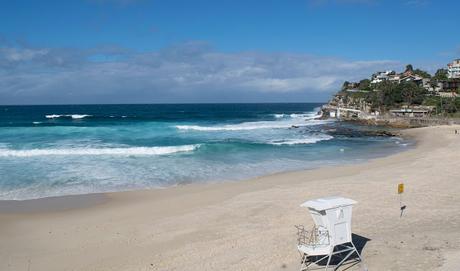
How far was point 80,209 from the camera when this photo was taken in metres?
14.5

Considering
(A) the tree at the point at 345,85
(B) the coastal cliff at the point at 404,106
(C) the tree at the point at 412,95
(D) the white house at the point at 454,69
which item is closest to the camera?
(B) the coastal cliff at the point at 404,106

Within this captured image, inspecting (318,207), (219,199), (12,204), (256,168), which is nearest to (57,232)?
(12,204)

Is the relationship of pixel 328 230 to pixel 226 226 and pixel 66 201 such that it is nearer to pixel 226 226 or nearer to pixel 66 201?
pixel 226 226

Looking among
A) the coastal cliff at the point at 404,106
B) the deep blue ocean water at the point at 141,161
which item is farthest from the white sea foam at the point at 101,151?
the coastal cliff at the point at 404,106

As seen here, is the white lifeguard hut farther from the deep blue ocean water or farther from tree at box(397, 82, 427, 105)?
tree at box(397, 82, 427, 105)

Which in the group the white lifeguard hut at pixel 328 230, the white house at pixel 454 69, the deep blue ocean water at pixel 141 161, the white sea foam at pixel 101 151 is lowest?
the deep blue ocean water at pixel 141 161

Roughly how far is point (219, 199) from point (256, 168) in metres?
7.65

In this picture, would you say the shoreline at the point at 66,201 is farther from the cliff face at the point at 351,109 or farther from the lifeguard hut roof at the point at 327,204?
the cliff face at the point at 351,109

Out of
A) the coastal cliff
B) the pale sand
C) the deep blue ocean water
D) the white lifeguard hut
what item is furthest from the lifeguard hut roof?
the coastal cliff

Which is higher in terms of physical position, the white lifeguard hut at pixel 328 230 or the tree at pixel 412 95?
the tree at pixel 412 95

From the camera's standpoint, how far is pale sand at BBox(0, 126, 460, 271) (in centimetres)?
895

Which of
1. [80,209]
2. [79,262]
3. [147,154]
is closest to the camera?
[79,262]

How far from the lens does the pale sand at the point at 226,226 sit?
8953mm

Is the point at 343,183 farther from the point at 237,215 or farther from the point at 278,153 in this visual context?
the point at 278,153
